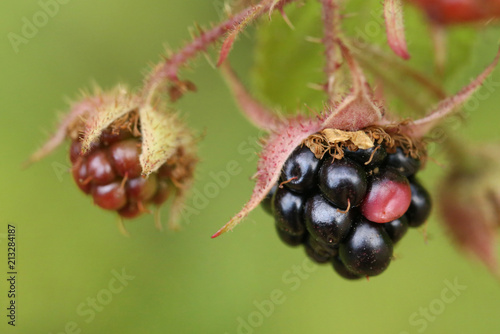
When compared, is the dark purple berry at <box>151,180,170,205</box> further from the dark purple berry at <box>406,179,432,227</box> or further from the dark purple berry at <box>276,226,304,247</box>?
the dark purple berry at <box>406,179,432,227</box>

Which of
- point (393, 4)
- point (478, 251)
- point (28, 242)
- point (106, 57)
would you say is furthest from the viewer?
point (106, 57)

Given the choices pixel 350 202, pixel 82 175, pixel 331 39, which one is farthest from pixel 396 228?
pixel 82 175

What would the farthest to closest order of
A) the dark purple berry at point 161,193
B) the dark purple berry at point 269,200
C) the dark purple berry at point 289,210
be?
1. the dark purple berry at point 161,193
2. the dark purple berry at point 269,200
3. the dark purple berry at point 289,210

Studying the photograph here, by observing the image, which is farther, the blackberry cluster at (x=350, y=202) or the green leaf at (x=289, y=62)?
the green leaf at (x=289, y=62)

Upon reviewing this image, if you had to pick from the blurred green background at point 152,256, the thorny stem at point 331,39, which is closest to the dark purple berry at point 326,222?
the thorny stem at point 331,39

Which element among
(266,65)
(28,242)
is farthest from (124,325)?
(266,65)

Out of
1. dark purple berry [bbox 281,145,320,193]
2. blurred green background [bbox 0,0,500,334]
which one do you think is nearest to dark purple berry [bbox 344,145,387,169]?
dark purple berry [bbox 281,145,320,193]

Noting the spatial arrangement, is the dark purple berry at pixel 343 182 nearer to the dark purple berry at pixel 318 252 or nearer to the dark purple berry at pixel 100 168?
the dark purple berry at pixel 318 252

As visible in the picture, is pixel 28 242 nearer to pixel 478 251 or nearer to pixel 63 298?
pixel 63 298
